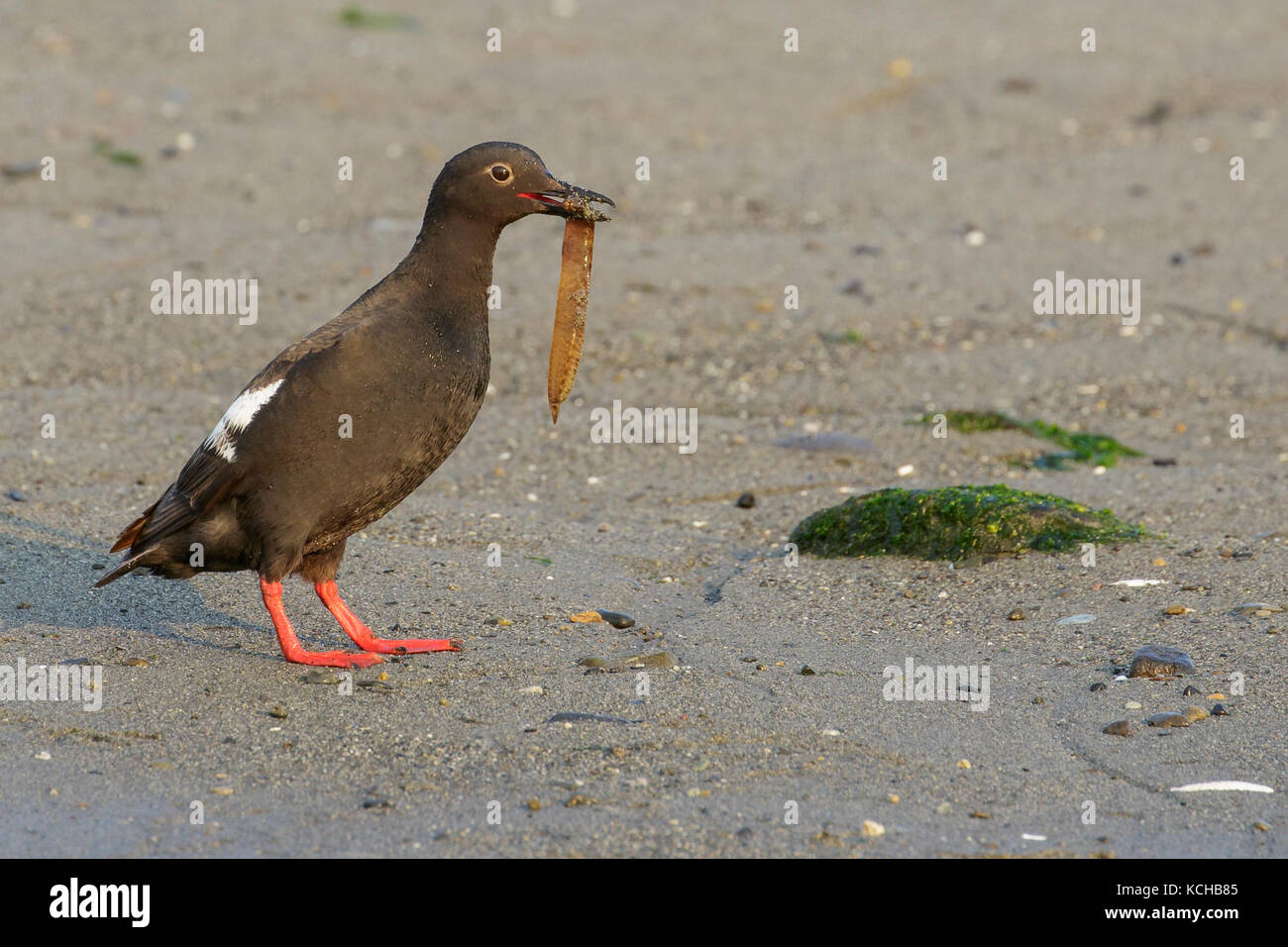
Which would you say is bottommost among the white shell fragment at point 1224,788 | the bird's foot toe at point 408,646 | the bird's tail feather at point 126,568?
the white shell fragment at point 1224,788

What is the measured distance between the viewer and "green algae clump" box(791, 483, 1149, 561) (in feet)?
25.3

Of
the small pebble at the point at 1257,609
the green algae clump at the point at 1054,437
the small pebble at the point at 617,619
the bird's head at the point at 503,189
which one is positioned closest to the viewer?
the bird's head at the point at 503,189

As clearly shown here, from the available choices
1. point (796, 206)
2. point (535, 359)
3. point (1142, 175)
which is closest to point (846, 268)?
point (796, 206)

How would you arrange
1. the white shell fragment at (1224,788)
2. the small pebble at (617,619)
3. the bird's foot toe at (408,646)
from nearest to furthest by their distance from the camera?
the white shell fragment at (1224,788) → the bird's foot toe at (408,646) → the small pebble at (617,619)

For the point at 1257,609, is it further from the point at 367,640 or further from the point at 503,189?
the point at 367,640

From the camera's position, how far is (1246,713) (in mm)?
5922

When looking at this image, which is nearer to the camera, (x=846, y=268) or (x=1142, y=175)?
(x=846, y=268)

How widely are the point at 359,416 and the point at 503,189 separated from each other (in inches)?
45.2

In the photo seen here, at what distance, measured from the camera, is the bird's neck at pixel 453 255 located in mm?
6422

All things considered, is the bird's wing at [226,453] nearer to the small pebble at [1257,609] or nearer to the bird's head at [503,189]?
the bird's head at [503,189]

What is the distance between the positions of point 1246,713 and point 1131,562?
166cm

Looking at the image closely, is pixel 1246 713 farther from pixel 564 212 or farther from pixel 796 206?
pixel 796 206

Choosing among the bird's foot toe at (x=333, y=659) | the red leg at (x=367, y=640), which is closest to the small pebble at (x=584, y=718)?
the red leg at (x=367, y=640)
